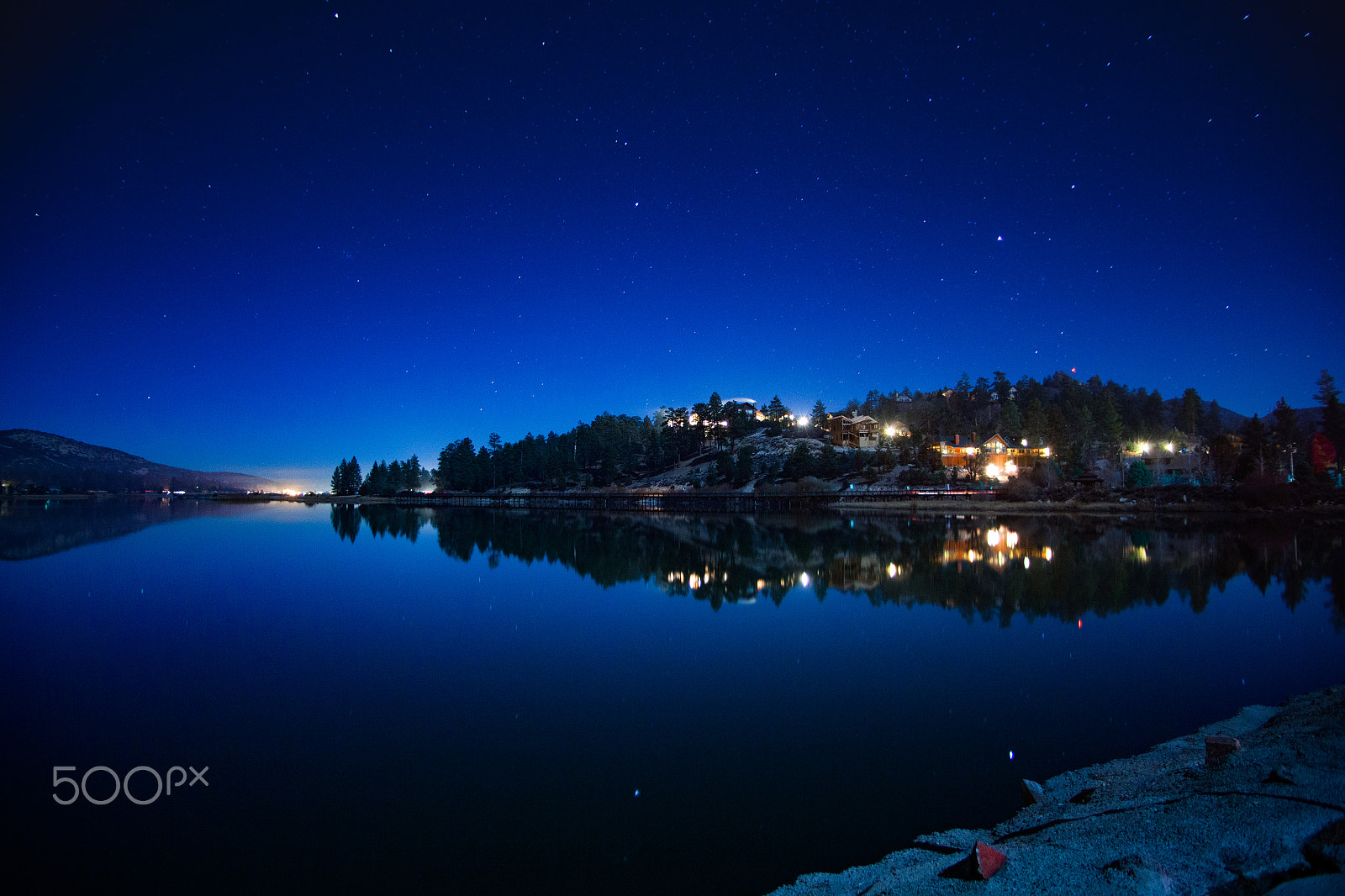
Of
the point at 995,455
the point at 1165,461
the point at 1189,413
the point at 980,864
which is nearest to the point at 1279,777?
the point at 980,864

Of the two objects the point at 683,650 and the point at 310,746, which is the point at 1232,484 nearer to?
the point at 683,650

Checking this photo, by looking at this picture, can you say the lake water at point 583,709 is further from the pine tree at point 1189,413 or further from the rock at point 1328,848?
the pine tree at point 1189,413

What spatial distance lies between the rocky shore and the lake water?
69 centimetres

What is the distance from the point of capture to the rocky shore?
13.9 ft

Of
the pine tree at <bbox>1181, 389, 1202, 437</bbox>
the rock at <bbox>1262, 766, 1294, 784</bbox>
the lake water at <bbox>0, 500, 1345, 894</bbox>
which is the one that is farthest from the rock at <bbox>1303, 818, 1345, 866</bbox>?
the pine tree at <bbox>1181, 389, 1202, 437</bbox>

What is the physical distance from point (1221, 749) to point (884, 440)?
11382 cm

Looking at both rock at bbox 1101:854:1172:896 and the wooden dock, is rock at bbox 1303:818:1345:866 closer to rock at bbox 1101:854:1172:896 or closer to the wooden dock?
rock at bbox 1101:854:1172:896

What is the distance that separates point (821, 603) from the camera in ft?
66.5

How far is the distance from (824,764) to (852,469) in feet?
310

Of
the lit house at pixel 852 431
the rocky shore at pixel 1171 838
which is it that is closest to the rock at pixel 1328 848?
the rocky shore at pixel 1171 838

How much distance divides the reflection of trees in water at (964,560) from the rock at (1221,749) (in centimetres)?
1071

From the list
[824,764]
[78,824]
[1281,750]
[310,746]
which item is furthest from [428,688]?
[1281,750]

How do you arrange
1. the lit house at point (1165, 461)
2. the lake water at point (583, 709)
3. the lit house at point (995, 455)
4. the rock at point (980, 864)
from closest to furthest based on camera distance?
the rock at point (980, 864), the lake water at point (583, 709), the lit house at point (1165, 461), the lit house at point (995, 455)

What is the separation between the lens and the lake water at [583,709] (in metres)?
6.44
